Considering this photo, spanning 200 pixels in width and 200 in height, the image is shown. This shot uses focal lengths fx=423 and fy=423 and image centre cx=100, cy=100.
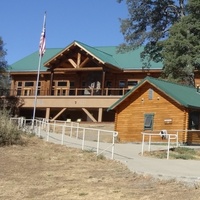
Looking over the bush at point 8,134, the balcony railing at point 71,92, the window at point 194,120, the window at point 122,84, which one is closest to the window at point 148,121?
the window at point 194,120

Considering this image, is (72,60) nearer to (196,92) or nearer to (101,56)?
(101,56)

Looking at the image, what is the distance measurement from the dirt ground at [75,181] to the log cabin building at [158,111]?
13123 mm

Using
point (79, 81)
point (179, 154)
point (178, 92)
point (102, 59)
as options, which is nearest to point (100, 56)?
point (102, 59)

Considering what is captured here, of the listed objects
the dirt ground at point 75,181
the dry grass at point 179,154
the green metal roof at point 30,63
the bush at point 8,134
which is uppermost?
the green metal roof at point 30,63

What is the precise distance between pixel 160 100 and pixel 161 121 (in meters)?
1.50

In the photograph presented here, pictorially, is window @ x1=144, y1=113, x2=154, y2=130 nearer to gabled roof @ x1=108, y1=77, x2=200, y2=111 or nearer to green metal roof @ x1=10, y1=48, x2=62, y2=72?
gabled roof @ x1=108, y1=77, x2=200, y2=111

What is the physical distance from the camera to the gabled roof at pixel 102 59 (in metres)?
42.4

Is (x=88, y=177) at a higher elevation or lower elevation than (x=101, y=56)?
lower

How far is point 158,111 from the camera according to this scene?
2969cm

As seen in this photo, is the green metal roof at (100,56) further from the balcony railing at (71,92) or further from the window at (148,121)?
the window at (148,121)

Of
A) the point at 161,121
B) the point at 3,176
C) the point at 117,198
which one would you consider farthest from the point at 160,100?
the point at 117,198

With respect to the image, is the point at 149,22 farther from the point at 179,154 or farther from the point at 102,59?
the point at 179,154

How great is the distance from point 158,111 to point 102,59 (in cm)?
1320

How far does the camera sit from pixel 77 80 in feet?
151
